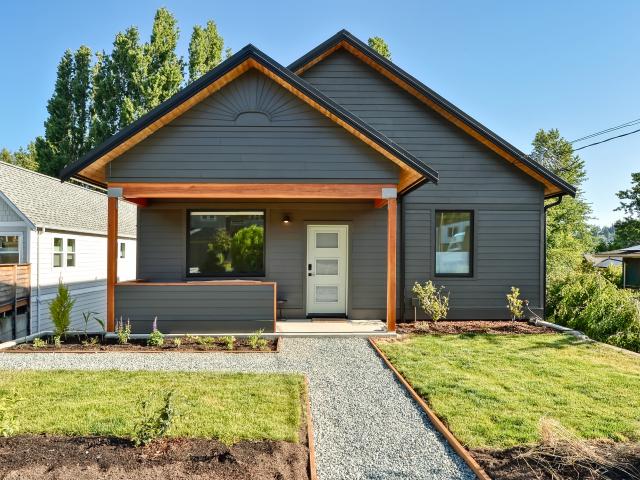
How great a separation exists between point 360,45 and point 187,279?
6.82 meters

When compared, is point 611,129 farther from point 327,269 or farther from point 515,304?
point 327,269

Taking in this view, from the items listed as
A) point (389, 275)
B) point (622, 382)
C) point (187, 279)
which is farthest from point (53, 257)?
point (622, 382)

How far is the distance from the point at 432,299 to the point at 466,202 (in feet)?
8.13

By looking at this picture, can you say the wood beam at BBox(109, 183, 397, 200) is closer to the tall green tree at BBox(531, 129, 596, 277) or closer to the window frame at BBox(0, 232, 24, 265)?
the tall green tree at BBox(531, 129, 596, 277)

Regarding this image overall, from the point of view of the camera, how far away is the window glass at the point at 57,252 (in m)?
14.0

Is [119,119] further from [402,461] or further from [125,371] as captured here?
[402,461]

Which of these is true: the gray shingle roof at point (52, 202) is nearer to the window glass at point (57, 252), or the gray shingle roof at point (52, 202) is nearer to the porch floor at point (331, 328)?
the window glass at point (57, 252)

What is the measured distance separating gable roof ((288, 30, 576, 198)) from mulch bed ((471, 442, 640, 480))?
7096mm

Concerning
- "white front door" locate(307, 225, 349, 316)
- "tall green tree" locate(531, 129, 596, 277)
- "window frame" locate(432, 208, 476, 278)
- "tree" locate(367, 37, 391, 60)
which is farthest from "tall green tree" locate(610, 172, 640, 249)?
"white front door" locate(307, 225, 349, 316)

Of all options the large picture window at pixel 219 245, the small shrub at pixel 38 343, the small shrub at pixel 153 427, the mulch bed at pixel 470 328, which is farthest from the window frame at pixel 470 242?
the small shrub at pixel 38 343

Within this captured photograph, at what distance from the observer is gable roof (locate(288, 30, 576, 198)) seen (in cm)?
917

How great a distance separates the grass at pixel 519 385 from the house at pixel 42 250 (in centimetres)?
1156

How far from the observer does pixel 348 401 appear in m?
4.58

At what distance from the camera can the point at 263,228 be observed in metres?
9.42
